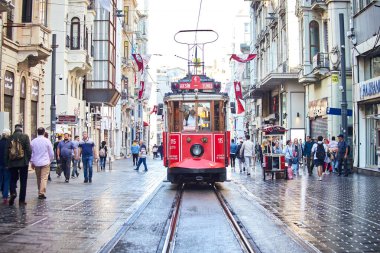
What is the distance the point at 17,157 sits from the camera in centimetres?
1155

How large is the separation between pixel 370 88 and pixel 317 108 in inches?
383

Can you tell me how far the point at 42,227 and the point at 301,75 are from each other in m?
28.3

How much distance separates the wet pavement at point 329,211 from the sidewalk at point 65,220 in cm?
321

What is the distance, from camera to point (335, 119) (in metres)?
30.2

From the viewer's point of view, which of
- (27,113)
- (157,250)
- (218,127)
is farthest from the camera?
(27,113)

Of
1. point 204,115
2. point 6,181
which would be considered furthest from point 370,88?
point 6,181

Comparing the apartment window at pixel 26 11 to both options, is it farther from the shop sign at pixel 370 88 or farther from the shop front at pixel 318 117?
A: the shop front at pixel 318 117

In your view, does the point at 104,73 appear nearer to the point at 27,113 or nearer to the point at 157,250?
the point at 27,113

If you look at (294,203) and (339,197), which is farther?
(339,197)

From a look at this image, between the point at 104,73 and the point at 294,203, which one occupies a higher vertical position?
the point at 104,73

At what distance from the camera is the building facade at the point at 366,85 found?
23.1 meters

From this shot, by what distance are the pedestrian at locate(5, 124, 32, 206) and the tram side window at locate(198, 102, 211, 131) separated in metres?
6.64

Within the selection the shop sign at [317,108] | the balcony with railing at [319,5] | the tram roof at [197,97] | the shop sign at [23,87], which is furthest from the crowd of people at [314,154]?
the shop sign at [23,87]

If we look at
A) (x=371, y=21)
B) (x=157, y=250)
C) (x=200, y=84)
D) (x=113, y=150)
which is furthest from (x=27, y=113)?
(x=113, y=150)
